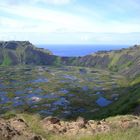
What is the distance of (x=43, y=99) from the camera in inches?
7352

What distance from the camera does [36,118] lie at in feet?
107

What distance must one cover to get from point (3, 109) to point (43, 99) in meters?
32.0

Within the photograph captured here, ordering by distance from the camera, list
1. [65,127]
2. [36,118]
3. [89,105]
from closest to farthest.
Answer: [65,127] < [36,118] < [89,105]

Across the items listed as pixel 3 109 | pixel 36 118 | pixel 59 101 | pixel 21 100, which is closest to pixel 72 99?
pixel 59 101

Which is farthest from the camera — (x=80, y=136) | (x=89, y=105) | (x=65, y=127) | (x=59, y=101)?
(x=59, y=101)

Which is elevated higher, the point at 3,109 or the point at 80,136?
the point at 80,136

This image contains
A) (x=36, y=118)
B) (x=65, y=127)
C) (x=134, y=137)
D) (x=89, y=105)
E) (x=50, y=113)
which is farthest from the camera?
(x=89, y=105)

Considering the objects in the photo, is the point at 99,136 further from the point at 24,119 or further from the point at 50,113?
the point at 50,113

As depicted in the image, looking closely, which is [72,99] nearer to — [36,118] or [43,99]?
[43,99]

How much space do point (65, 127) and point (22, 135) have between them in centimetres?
653

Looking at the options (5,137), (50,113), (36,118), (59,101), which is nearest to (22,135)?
(5,137)

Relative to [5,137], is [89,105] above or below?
below

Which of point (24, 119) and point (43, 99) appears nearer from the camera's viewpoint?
point (24, 119)

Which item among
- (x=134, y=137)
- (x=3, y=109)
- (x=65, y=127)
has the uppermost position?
(x=134, y=137)
